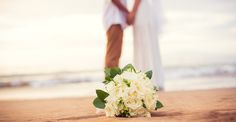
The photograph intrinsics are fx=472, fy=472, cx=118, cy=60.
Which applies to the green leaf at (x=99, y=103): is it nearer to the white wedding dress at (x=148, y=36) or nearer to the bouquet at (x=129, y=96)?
the bouquet at (x=129, y=96)

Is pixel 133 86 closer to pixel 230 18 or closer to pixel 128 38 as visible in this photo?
pixel 128 38

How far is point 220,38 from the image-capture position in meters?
11.8

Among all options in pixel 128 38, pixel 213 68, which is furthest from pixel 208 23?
pixel 128 38

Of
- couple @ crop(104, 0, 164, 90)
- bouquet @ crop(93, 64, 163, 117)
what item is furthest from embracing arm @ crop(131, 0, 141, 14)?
bouquet @ crop(93, 64, 163, 117)

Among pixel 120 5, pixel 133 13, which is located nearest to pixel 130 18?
pixel 133 13

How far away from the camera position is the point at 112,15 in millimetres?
4488

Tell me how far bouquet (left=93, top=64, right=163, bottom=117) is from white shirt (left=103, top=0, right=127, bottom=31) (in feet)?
5.08

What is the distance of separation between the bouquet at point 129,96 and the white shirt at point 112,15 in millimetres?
1549

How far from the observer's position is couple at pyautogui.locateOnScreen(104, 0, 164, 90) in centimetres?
451

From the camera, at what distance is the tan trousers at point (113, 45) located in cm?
449

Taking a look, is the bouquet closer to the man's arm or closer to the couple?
the couple

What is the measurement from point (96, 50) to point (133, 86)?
880cm

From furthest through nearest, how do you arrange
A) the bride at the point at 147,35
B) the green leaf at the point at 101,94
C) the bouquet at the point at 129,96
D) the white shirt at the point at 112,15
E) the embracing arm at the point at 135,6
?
the bride at the point at 147,35 → the embracing arm at the point at 135,6 → the white shirt at the point at 112,15 → the green leaf at the point at 101,94 → the bouquet at the point at 129,96

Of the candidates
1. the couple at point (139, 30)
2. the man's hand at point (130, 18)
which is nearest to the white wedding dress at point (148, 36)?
the couple at point (139, 30)
